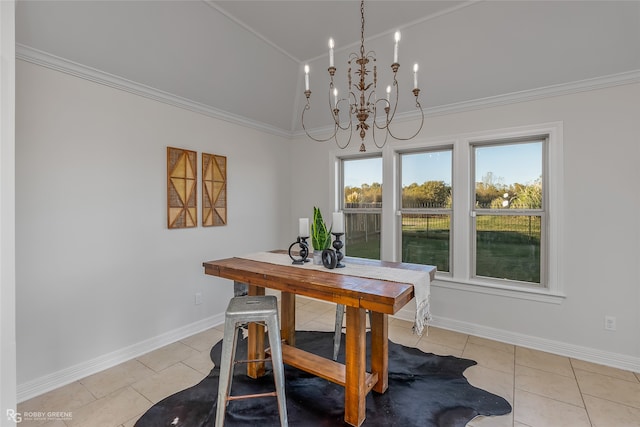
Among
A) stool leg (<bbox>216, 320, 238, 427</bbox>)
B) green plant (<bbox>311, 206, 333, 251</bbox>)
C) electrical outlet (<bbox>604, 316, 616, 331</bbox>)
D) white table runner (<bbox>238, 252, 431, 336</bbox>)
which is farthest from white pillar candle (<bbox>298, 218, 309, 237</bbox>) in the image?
electrical outlet (<bbox>604, 316, 616, 331</bbox>)

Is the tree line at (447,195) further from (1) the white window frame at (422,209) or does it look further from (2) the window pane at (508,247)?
(2) the window pane at (508,247)

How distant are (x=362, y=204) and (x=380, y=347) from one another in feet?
7.42

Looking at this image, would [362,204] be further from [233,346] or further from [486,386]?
[233,346]

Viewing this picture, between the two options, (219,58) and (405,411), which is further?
(219,58)

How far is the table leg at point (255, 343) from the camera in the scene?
88.7 inches

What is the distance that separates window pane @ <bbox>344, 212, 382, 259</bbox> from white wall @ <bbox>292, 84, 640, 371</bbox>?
1.54 m

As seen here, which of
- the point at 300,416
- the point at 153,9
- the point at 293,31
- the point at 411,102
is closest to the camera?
the point at 300,416

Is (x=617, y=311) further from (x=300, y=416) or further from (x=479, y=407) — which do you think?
(x=300, y=416)

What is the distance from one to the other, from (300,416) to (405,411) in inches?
27.6

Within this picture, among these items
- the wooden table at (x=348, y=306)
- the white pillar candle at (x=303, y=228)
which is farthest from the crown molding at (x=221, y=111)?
the white pillar candle at (x=303, y=228)

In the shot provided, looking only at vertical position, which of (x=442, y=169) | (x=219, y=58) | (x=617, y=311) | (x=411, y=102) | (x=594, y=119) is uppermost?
(x=219, y=58)

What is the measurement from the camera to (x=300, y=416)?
1.93 meters

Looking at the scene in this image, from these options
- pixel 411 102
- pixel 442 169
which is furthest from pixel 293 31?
pixel 442 169
